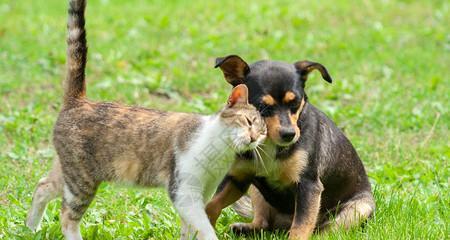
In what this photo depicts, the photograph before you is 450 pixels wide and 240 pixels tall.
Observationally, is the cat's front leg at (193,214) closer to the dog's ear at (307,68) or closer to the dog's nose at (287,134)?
the dog's nose at (287,134)

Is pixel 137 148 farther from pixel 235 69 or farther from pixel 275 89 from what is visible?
pixel 275 89

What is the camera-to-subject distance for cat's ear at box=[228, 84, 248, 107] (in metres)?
5.67

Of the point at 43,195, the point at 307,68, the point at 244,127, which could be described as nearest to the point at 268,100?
the point at 244,127

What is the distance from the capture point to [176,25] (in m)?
13.6

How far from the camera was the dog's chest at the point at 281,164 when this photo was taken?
19.7 ft

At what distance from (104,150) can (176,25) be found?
785 cm

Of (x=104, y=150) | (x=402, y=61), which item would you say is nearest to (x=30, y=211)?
(x=104, y=150)

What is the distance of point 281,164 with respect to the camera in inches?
238

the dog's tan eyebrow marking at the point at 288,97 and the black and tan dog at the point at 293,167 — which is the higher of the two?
the dog's tan eyebrow marking at the point at 288,97

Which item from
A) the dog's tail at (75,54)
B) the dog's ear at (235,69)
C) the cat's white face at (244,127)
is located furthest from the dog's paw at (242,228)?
the dog's tail at (75,54)

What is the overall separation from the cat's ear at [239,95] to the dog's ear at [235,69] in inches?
13.0

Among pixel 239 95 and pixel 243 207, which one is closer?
pixel 239 95

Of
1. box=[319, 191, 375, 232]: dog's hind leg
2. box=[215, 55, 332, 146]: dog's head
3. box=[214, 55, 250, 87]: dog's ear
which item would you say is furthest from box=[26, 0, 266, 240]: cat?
box=[319, 191, 375, 232]: dog's hind leg

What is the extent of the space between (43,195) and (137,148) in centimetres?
87
